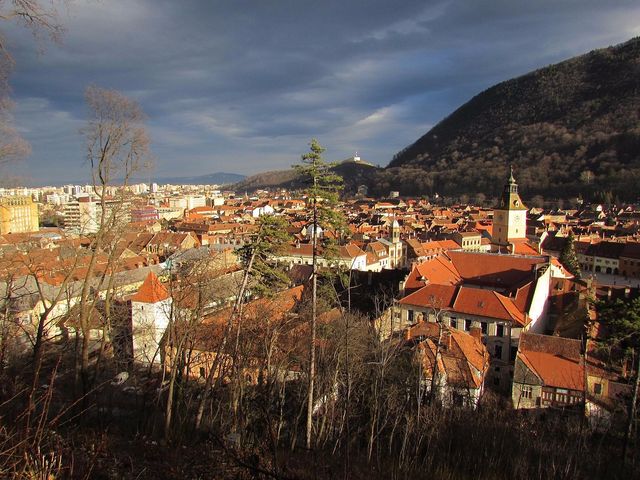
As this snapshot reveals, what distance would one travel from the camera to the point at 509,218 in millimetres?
44938

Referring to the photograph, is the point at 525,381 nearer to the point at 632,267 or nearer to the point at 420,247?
the point at 420,247

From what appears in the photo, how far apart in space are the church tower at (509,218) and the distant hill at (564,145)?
76.7 m

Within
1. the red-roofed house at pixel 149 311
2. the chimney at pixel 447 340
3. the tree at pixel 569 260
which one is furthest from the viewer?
the tree at pixel 569 260

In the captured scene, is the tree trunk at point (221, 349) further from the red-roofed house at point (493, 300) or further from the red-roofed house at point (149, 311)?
the red-roofed house at point (493, 300)

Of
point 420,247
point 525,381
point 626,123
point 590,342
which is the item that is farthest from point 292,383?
point 626,123

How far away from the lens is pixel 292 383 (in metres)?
15.8

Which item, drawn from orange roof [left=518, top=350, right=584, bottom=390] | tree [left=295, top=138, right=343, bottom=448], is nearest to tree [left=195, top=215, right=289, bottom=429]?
tree [left=295, top=138, right=343, bottom=448]

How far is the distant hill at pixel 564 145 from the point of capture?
398 feet

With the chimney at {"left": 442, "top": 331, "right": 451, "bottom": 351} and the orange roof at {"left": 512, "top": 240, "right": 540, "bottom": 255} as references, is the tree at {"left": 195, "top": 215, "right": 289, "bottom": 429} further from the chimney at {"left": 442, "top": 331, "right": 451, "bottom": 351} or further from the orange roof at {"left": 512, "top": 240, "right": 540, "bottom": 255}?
the orange roof at {"left": 512, "top": 240, "right": 540, "bottom": 255}

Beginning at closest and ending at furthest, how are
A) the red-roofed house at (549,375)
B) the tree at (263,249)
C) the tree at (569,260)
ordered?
the tree at (263,249)
the red-roofed house at (549,375)
the tree at (569,260)

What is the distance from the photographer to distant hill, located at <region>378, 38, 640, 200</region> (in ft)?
398

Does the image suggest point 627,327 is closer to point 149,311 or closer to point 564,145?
point 149,311

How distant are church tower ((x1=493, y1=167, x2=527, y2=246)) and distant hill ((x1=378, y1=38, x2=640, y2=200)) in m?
76.7

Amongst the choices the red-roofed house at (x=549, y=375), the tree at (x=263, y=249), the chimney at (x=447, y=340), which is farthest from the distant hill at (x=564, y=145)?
the tree at (x=263, y=249)
